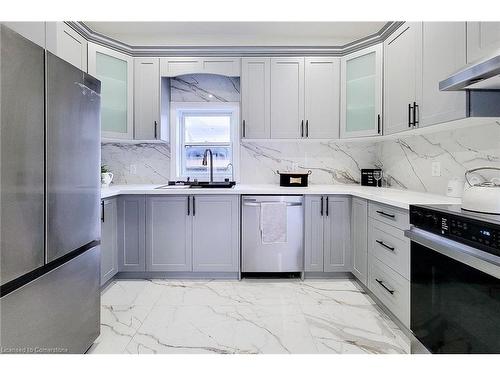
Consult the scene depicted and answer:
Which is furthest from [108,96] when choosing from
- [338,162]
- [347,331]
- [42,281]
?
[347,331]

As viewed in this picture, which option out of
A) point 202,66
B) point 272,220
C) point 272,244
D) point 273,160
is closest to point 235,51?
point 202,66

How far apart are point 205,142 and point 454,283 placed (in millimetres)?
2756

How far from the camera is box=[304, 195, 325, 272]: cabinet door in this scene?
2789 mm

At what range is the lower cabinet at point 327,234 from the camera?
278 centimetres

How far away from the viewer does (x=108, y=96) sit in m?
2.82

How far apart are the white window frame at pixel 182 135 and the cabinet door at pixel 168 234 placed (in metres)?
0.67

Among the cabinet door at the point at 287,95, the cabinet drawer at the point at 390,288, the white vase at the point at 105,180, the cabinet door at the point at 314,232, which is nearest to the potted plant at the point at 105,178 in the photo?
the white vase at the point at 105,180

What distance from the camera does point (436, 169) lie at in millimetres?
2391

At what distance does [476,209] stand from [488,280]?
1.19ft

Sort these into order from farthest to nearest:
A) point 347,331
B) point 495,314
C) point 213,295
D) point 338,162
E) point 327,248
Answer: point 338,162 → point 327,248 → point 213,295 → point 347,331 → point 495,314

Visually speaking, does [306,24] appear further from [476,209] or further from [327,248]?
[476,209]

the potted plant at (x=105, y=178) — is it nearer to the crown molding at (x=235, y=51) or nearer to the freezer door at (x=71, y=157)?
the crown molding at (x=235, y=51)

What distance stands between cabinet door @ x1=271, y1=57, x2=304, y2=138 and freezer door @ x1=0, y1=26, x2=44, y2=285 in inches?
85.7

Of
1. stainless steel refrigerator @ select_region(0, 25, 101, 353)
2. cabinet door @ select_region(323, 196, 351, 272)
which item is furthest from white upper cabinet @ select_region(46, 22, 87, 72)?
cabinet door @ select_region(323, 196, 351, 272)
